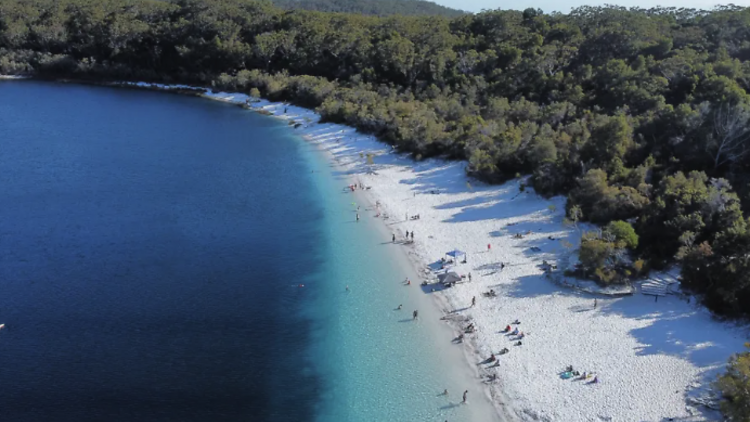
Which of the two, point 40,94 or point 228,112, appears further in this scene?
point 40,94

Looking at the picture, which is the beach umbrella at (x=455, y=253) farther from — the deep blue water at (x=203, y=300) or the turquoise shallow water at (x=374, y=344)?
the deep blue water at (x=203, y=300)

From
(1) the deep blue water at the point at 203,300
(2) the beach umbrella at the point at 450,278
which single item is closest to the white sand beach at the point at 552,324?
(2) the beach umbrella at the point at 450,278

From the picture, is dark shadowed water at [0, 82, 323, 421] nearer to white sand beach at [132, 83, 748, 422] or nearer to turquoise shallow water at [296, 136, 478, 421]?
turquoise shallow water at [296, 136, 478, 421]

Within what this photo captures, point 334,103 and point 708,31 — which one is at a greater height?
point 708,31

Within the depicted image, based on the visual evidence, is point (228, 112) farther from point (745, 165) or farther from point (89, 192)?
point (745, 165)

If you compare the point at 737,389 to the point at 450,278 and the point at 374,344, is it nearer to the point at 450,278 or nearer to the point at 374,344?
the point at 450,278

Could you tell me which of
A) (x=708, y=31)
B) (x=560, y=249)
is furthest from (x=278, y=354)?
(x=708, y=31)

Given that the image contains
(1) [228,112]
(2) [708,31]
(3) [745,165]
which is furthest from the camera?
(1) [228,112]

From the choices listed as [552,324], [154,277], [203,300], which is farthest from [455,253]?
[154,277]
